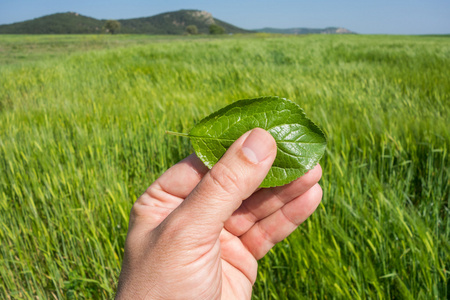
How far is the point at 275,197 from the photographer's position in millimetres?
969

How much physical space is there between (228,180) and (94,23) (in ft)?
360

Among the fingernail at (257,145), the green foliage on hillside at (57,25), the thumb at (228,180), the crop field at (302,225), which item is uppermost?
the green foliage on hillside at (57,25)

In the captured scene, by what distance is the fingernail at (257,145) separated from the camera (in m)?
0.64

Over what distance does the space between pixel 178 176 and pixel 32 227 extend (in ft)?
2.79

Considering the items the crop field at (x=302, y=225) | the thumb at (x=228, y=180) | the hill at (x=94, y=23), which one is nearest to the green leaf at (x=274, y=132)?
the thumb at (x=228, y=180)

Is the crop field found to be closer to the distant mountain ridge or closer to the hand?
the hand

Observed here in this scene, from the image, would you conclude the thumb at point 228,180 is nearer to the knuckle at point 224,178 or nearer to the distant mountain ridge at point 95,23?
the knuckle at point 224,178

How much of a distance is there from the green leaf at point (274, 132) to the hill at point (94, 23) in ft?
284

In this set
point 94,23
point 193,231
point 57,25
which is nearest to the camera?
point 193,231

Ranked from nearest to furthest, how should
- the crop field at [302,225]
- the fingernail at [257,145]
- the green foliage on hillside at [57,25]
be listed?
the fingernail at [257,145]
the crop field at [302,225]
the green foliage on hillside at [57,25]

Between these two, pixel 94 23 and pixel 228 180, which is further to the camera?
A: pixel 94 23

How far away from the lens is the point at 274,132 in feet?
2.32

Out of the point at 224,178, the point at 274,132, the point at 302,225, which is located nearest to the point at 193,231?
the point at 224,178

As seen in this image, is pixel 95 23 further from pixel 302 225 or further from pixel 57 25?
pixel 302 225
